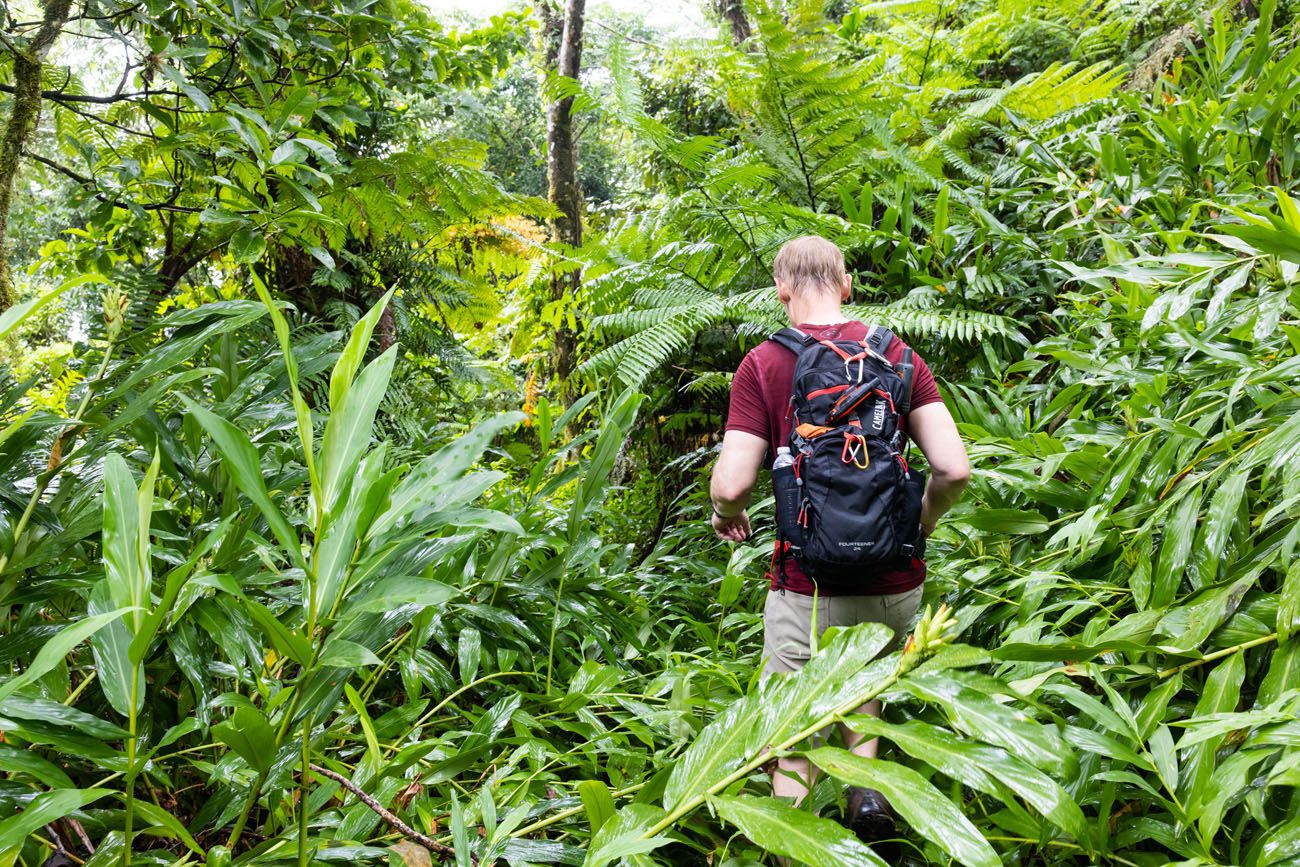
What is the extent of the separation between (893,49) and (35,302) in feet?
17.7

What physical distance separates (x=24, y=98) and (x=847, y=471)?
1965 millimetres

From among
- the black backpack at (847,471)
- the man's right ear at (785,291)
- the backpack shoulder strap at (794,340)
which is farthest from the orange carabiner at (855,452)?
the man's right ear at (785,291)

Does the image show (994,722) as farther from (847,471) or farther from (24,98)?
(24,98)

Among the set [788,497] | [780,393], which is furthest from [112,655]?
[780,393]

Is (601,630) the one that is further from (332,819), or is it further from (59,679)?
(59,679)

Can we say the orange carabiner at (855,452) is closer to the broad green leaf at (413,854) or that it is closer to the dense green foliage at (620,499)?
the dense green foliage at (620,499)

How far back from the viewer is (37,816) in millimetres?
653

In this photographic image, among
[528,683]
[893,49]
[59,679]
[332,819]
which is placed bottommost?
[528,683]

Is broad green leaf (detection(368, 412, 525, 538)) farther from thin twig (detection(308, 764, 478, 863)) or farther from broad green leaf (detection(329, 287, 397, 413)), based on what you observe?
thin twig (detection(308, 764, 478, 863))

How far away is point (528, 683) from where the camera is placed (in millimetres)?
1850

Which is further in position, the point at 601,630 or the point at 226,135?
the point at 601,630

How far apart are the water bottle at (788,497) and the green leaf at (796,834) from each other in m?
1.02

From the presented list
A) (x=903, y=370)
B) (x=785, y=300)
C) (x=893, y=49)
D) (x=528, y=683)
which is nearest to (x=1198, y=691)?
(x=903, y=370)

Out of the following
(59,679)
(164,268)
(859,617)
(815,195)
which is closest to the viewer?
(59,679)
